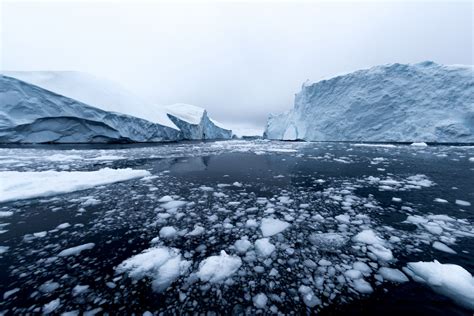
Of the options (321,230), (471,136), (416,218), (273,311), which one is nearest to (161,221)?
(273,311)

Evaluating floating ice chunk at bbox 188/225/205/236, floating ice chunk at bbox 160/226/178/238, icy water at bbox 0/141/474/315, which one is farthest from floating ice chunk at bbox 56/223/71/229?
floating ice chunk at bbox 188/225/205/236

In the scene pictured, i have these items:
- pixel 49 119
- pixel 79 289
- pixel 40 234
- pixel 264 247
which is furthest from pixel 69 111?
pixel 264 247

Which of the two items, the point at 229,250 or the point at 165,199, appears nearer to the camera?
the point at 229,250

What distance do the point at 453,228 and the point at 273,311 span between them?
1951mm

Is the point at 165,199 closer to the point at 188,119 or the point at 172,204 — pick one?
the point at 172,204

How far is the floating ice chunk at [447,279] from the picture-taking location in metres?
1.04

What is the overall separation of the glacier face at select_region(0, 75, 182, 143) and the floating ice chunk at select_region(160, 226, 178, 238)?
1508cm

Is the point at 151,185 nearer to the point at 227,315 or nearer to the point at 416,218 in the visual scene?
the point at 227,315

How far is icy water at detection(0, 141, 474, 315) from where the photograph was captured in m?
1.01

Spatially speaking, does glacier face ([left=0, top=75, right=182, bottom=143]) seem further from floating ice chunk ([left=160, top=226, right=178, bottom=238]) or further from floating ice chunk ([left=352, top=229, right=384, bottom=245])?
floating ice chunk ([left=352, top=229, right=384, bottom=245])

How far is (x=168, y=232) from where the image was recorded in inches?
66.4

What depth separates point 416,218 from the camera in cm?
195

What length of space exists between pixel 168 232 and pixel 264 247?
2.72 ft

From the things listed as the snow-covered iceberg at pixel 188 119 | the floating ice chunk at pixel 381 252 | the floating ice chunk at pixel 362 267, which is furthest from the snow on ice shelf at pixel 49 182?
the snow-covered iceberg at pixel 188 119
